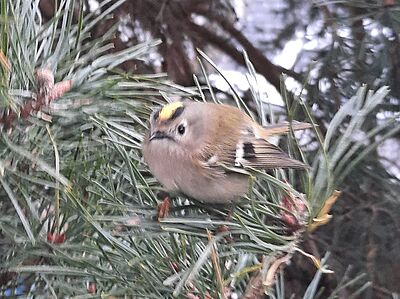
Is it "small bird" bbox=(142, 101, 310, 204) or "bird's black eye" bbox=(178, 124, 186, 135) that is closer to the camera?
"small bird" bbox=(142, 101, 310, 204)

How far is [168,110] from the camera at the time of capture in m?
0.73

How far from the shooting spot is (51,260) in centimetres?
67

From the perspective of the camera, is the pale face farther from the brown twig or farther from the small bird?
the brown twig

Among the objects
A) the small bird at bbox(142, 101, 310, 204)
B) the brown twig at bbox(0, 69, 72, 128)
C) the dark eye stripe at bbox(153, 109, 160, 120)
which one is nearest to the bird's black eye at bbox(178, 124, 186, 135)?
the small bird at bbox(142, 101, 310, 204)

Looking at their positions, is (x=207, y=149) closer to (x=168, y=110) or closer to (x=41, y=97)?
(x=168, y=110)

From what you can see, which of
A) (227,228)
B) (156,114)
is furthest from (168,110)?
(227,228)

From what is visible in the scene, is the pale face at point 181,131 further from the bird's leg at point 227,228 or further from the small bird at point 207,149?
the bird's leg at point 227,228

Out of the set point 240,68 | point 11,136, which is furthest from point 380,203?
point 11,136

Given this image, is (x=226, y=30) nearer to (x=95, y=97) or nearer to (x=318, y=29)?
(x=318, y=29)

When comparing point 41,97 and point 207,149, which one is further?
point 207,149

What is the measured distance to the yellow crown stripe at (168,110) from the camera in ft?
2.35

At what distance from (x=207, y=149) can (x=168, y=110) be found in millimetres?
61

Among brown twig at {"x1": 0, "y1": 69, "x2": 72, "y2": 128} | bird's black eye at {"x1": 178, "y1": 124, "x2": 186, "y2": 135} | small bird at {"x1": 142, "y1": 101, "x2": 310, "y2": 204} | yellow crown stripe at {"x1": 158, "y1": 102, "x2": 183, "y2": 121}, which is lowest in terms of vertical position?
bird's black eye at {"x1": 178, "y1": 124, "x2": 186, "y2": 135}

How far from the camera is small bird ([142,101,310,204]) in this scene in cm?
68
